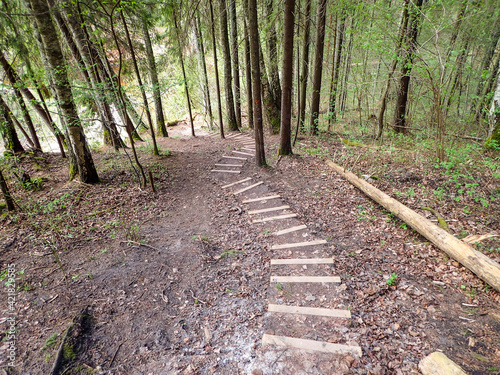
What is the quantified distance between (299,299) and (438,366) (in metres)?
Answer: 1.54

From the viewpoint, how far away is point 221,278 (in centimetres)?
380

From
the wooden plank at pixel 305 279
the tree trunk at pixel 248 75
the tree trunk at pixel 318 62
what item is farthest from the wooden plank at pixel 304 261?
the tree trunk at pixel 248 75

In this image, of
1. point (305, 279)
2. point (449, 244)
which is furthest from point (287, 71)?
point (305, 279)

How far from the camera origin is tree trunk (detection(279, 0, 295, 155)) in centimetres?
644

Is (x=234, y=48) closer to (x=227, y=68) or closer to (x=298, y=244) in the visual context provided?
(x=227, y=68)

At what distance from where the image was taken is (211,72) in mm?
19250

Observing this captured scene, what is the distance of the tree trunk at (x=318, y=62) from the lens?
28.2ft

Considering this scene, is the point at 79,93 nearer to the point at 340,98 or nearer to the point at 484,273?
the point at 484,273

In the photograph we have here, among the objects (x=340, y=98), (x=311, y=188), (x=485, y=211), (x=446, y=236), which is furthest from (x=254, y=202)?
(x=340, y=98)

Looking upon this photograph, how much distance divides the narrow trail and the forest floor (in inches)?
2.0

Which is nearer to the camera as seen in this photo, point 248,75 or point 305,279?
point 305,279

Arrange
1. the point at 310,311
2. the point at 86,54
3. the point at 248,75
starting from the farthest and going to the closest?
the point at 248,75 → the point at 86,54 → the point at 310,311

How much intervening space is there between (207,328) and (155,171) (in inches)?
244

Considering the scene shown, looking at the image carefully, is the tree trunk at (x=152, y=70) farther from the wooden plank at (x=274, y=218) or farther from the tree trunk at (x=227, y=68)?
the wooden plank at (x=274, y=218)
